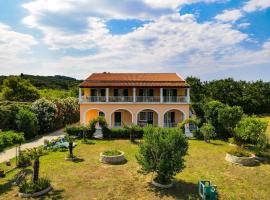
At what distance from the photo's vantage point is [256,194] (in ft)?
47.8

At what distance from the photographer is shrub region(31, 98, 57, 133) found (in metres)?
32.7

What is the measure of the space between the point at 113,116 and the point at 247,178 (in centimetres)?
2102

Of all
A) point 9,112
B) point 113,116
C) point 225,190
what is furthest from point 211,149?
point 9,112

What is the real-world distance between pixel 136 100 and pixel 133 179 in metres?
17.6

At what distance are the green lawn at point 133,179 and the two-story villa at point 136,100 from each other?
35.5 feet

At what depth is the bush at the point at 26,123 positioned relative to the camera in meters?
27.9

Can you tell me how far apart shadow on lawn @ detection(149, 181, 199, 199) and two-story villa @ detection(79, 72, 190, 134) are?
16.3 m

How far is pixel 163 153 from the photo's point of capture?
14852mm

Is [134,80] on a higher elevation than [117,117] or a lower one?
higher

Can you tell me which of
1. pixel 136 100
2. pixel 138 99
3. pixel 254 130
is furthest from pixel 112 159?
pixel 138 99

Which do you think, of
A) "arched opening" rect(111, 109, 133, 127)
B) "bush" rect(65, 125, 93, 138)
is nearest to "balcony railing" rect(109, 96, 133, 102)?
"arched opening" rect(111, 109, 133, 127)

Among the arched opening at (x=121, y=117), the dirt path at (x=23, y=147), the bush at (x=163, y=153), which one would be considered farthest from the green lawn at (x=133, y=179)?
the arched opening at (x=121, y=117)

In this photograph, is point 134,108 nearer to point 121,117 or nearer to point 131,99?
point 131,99

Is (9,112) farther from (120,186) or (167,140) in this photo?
(167,140)
